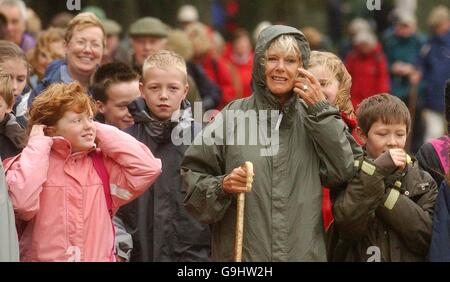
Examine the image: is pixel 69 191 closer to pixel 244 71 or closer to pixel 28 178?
pixel 28 178

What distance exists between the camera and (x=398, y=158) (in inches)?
350

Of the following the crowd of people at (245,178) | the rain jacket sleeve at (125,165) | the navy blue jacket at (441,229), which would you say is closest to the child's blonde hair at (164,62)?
the crowd of people at (245,178)

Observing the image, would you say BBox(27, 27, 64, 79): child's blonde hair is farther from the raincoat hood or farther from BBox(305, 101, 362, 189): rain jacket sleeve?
BBox(305, 101, 362, 189): rain jacket sleeve

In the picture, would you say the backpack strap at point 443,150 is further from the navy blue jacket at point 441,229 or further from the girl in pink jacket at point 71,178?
the girl in pink jacket at point 71,178

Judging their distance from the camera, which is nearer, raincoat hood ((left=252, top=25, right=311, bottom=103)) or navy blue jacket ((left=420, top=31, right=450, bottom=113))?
raincoat hood ((left=252, top=25, right=311, bottom=103))

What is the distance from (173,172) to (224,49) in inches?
472

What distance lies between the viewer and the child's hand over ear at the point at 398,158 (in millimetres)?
8875

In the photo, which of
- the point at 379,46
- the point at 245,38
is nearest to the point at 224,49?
the point at 245,38

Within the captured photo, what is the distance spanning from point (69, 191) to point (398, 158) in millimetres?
2087

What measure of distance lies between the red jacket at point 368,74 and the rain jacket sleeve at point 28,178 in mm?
10986

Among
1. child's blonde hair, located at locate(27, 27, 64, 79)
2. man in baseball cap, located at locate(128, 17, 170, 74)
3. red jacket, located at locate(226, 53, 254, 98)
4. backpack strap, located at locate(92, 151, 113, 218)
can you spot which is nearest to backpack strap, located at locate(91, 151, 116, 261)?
backpack strap, located at locate(92, 151, 113, 218)

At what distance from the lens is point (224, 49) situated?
2200 cm

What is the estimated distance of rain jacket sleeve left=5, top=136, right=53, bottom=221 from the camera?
883cm

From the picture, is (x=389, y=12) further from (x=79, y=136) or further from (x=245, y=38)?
(x=79, y=136)
